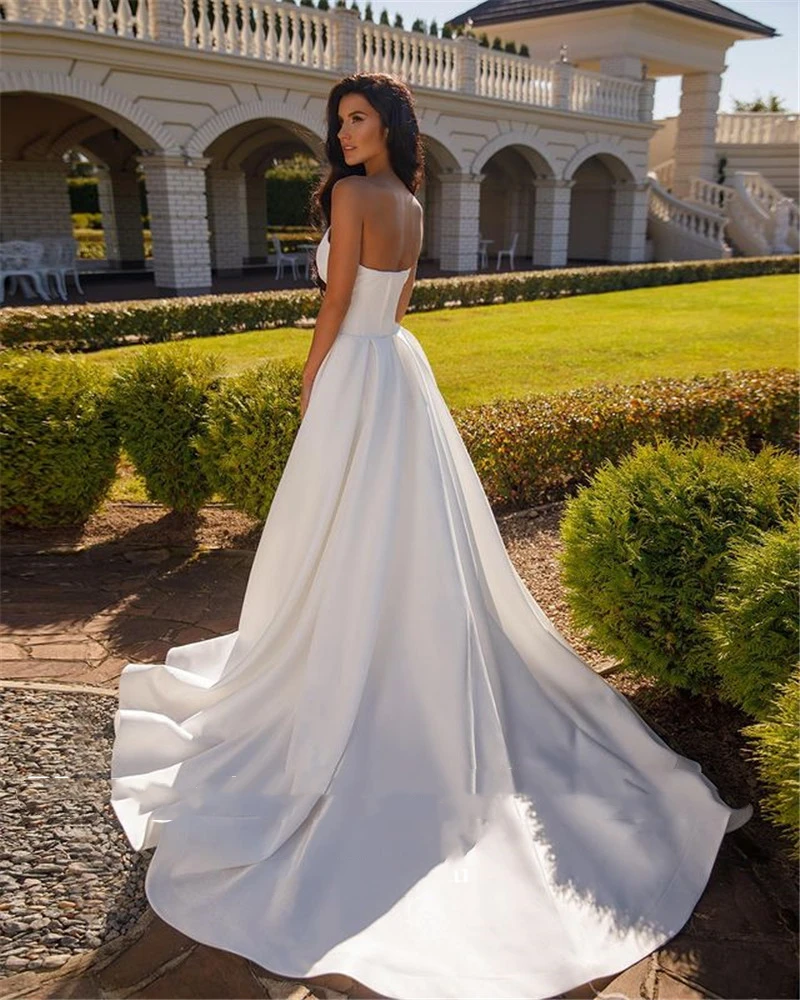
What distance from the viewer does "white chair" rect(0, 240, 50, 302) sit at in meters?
16.5

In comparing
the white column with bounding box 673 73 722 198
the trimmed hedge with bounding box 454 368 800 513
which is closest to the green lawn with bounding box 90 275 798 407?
the trimmed hedge with bounding box 454 368 800 513

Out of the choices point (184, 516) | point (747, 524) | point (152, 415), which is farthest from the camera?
point (184, 516)

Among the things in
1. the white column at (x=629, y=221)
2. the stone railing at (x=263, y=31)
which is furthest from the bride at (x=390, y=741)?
the white column at (x=629, y=221)

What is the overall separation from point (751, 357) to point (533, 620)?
10814mm

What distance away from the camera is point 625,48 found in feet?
90.8

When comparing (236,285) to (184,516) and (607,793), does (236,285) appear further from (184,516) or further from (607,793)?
(607,793)

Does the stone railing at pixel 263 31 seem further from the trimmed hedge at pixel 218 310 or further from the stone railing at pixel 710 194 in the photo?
the stone railing at pixel 710 194

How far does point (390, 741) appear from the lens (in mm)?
3312

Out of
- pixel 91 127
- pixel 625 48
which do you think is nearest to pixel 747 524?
pixel 91 127

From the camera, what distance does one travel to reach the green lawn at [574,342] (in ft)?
37.5

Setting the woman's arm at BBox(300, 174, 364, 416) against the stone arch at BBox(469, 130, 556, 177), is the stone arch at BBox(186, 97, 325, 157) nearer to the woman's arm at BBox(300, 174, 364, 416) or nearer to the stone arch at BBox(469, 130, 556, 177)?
the stone arch at BBox(469, 130, 556, 177)

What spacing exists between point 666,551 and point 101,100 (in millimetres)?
15421

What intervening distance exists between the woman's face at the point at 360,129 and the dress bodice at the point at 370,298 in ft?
1.06

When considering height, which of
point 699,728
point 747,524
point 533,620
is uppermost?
Answer: point 747,524
